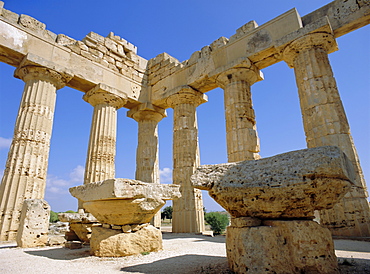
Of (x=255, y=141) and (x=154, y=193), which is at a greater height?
(x=255, y=141)

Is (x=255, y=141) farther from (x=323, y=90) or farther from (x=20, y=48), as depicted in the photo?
(x=20, y=48)

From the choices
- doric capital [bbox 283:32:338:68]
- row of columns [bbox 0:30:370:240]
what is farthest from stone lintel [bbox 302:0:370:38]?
row of columns [bbox 0:30:370:240]

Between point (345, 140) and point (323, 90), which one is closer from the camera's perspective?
point (345, 140)

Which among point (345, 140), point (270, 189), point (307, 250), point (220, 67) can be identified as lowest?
point (307, 250)

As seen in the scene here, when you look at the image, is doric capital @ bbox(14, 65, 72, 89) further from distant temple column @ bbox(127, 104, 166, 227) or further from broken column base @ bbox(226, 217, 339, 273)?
broken column base @ bbox(226, 217, 339, 273)

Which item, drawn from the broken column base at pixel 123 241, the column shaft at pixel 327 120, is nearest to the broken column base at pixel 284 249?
the broken column base at pixel 123 241

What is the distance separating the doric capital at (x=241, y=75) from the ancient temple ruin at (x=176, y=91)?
41mm

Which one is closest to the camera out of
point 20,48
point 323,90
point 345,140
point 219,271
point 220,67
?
point 219,271

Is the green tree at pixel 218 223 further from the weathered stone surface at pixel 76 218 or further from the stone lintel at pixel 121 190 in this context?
the stone lintel at pixel 121 190

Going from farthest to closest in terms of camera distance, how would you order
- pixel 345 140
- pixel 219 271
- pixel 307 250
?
pixel 345 140
pixel 219 271
pixel 307 250

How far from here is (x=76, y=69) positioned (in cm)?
1112

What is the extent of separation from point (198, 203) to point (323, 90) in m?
6.48

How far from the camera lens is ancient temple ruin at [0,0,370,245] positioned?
7930 millimetres

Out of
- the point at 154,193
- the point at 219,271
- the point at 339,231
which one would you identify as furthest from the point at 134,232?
the point at 339,231
